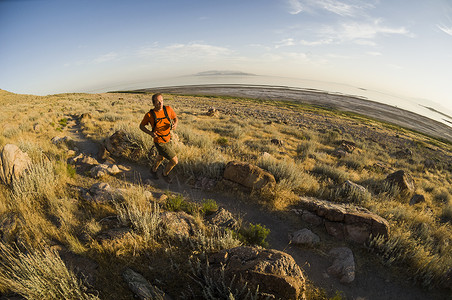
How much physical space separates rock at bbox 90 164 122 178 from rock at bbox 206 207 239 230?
3179 millimetres

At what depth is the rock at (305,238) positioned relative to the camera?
3.50 metres

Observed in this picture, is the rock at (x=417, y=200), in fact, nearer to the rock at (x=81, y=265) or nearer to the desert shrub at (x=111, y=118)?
the rock at (x=81, y=265)

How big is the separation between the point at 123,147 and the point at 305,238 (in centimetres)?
601

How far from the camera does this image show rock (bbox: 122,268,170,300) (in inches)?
82.3

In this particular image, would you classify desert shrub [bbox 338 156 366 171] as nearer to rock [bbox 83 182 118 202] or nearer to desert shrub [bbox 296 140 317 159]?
desert shrub [bbox 296 140 317 159]

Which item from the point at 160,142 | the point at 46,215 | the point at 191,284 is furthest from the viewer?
the point at 160,142

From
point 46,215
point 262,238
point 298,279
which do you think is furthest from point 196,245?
point 46,215

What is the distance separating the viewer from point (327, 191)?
519 centimetres

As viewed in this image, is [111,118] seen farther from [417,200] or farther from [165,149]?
[417,200]

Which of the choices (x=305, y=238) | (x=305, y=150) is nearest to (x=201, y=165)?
(x=305, y=238)

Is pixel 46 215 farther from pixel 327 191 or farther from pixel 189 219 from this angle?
pixel 327 191

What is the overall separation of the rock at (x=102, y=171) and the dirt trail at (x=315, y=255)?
0.78 feet

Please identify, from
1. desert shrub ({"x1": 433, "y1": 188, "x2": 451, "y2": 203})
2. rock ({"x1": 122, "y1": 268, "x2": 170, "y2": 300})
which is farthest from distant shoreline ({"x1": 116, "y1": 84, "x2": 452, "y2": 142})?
rock ({"x1": 122, "y1": 268, "x2": 170, "y2": 300})

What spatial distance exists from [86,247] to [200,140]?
5.69m
